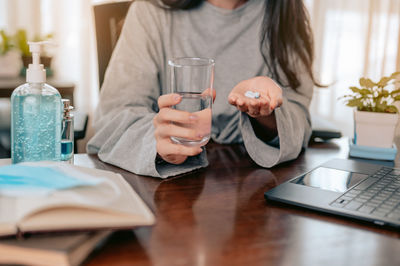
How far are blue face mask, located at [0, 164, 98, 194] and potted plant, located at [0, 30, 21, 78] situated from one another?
6.96ft

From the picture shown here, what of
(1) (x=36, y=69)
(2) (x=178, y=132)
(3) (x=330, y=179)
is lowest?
(3) (x=330, y=179)

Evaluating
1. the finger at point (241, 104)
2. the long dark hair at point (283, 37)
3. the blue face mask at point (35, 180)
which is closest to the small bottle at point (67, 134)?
the blue face mask at point (35, 180)

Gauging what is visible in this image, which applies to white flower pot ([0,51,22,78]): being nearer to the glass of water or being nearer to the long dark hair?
the long dark hair

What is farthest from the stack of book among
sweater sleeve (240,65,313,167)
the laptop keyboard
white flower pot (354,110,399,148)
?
white flower pot (354,110,399,148)

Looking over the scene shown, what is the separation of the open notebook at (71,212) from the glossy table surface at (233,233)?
0.04 metres

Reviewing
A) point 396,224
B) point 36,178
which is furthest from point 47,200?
point 396,224

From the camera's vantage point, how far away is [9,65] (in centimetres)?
251

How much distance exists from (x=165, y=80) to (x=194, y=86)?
565 mm

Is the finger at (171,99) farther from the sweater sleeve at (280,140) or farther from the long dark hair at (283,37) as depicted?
the long dark hair at (283,37)

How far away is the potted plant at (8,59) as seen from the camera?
8.17 ft

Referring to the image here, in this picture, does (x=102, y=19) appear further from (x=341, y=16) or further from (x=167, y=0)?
(x=341, y=16)

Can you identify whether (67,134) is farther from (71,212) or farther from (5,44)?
(5,44)

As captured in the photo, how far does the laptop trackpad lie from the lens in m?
0.78

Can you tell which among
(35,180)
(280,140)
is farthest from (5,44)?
(35,180)
